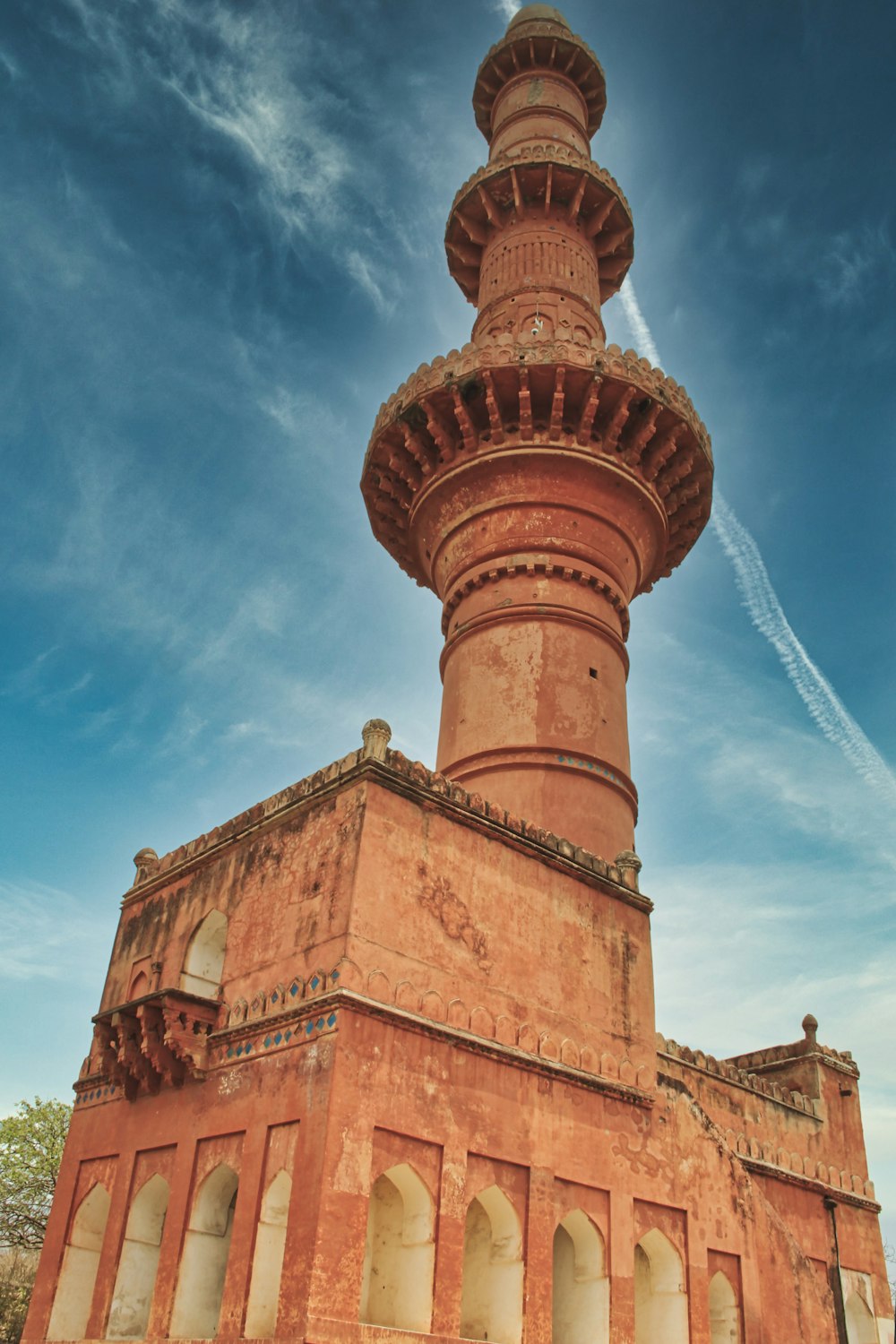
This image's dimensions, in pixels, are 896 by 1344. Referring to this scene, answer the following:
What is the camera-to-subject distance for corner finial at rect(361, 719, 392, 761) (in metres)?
8.90

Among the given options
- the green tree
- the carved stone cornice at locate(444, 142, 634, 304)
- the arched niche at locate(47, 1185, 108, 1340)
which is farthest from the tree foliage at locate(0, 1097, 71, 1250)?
the carved stone cornice at locate(444, 142, 634, 304)

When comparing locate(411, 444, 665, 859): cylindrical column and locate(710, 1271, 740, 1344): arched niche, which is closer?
locate(710, 1271, 740, 1344): arched niche

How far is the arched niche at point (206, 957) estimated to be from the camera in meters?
9.57

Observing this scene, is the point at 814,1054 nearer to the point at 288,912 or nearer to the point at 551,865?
the point at 551,865

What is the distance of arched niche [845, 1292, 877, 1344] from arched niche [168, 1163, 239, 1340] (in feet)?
23.9

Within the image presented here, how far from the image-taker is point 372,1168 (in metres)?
7.66

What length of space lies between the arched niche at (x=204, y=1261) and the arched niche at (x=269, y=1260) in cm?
64

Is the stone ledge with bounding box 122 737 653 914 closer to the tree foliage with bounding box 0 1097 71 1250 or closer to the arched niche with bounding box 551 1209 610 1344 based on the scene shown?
the arched niche with bounding box 551 1209 610 1344

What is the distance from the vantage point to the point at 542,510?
14219 mm

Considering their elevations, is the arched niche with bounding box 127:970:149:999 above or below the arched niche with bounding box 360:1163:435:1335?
above

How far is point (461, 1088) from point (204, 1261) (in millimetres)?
2244

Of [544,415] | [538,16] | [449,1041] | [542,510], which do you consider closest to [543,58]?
[538,16]

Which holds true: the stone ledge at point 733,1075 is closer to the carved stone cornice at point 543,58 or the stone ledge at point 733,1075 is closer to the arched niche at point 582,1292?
the arched niche at point 582,1292

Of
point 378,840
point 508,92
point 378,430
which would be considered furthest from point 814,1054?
point 508,92
